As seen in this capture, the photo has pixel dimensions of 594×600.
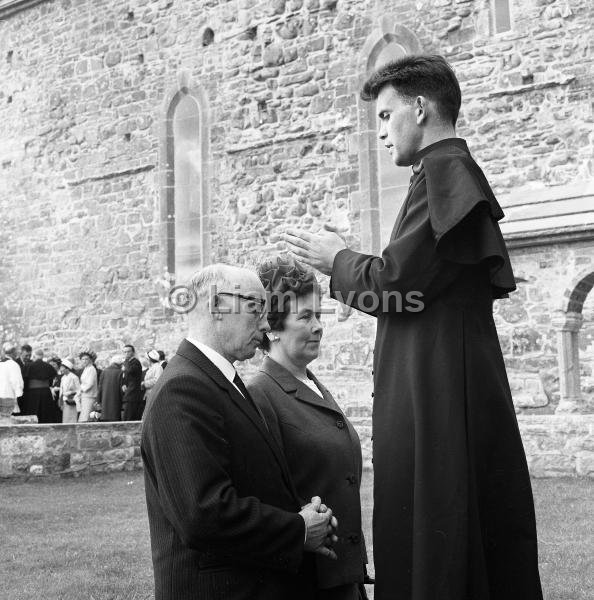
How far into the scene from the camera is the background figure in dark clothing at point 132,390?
1272 cm

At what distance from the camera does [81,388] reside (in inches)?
541

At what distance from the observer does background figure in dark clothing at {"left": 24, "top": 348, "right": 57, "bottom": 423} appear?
43.7 feet

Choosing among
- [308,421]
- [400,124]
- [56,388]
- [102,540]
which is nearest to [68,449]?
[102,540]

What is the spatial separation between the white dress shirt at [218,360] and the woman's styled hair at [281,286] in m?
0.68

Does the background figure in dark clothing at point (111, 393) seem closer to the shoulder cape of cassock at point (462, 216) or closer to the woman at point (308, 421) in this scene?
the woman at point (308, 421)

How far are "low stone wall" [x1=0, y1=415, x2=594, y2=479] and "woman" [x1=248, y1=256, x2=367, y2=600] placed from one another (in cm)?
634

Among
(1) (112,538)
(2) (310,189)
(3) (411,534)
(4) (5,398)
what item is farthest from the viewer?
(2) (310,189)

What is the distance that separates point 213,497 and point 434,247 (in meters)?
0.90

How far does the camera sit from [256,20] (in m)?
14.4

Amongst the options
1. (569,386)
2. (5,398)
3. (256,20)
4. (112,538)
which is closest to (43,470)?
(5,398)

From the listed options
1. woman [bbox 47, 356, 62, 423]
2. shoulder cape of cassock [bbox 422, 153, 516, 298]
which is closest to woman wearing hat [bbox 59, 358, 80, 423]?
woman [bbox 47, 356, 62, 423]

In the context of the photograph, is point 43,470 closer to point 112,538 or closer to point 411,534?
point 112,538

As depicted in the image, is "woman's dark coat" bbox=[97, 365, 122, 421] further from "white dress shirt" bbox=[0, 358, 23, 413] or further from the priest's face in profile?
the priest's face in profile

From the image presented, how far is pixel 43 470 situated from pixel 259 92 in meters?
7.55
